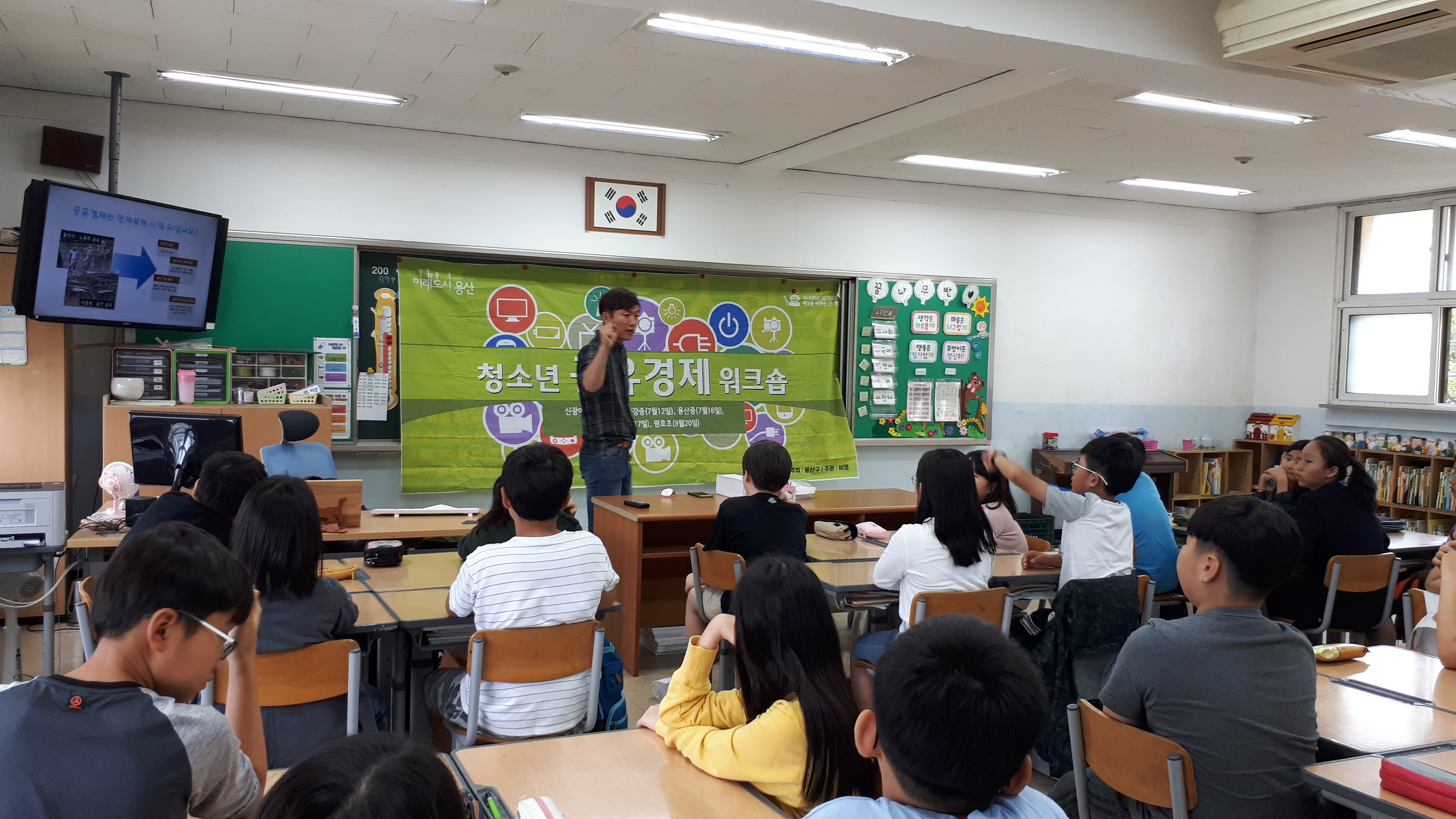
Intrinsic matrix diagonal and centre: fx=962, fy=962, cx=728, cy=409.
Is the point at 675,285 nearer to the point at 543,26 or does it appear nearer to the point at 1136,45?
the point at 543,26

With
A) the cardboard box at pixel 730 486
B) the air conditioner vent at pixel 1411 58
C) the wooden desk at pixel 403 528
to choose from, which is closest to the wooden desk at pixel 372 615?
the wooden desk at pixel 403 528

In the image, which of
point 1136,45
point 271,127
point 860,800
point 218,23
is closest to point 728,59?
point 1136,45

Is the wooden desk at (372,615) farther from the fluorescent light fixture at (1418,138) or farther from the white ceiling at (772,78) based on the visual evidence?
the fluorescent light fixture at (1418,138)

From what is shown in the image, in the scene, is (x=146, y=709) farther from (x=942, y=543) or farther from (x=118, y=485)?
(x=118, y=485)

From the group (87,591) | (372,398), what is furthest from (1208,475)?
(87,591)

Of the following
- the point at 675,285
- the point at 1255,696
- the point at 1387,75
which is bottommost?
the point at 1255,696

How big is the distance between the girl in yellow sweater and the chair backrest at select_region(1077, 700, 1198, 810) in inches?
22.2

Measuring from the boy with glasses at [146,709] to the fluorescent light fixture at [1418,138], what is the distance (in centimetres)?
604

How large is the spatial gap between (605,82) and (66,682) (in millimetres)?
3907

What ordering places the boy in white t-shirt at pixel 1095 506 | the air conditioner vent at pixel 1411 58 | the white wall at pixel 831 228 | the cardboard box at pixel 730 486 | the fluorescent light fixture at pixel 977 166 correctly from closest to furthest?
the air conditioner vent at pixel 1411 58 < the boy in white t-shirt at pixel 1095 506 < the cardboard box at pixel 730 486 < the white wall at pixel 831 228 < the fluorescent light fixture at pixel 977 166

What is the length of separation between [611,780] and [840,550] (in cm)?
257

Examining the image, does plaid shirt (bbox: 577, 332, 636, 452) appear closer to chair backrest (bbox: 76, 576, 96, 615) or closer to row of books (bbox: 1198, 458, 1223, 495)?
chair backrest (bbox: 76, 576, 96, 615)

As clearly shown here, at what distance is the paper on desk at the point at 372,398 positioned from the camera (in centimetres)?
567

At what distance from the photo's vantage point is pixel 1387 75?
3.66 meters
